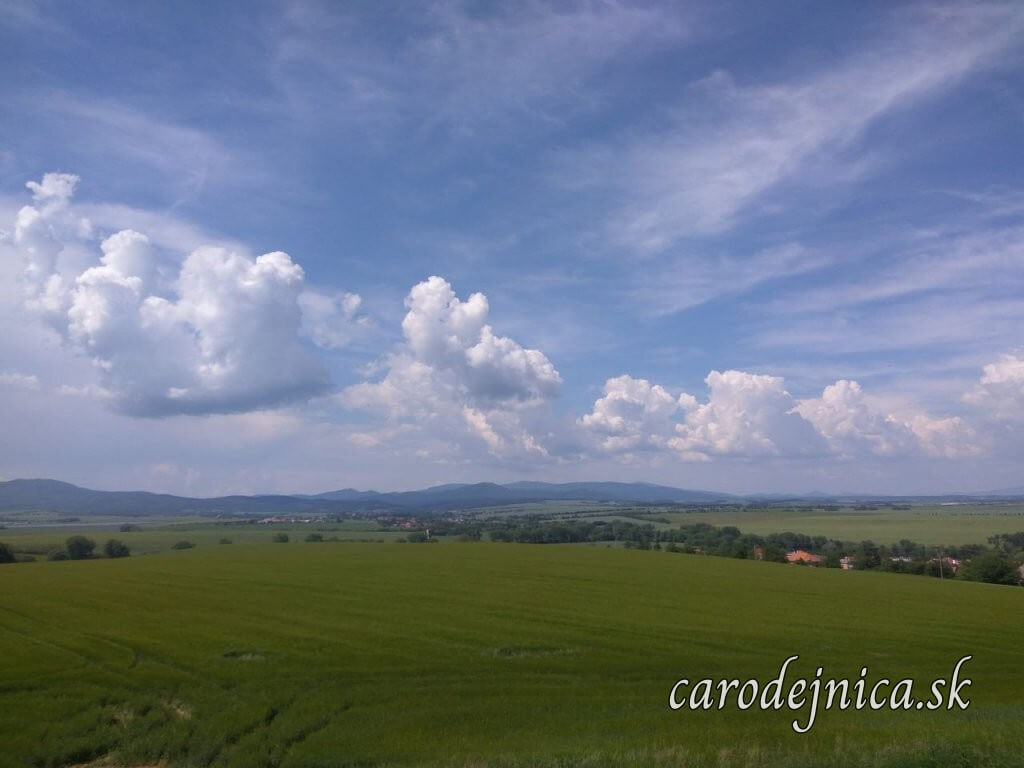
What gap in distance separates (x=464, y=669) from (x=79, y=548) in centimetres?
10040

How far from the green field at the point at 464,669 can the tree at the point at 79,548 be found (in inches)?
2103

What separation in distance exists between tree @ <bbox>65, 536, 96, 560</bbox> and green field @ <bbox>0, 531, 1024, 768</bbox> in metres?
53.4

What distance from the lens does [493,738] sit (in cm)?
→ 1852

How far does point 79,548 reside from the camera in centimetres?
10294

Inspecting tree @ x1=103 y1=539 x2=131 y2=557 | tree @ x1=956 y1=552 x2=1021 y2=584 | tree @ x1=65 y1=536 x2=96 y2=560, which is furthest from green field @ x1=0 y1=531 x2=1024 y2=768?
tree @ x1=103 y1=539 x2=131 y2=557

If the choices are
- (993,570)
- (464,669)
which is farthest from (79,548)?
(993,570)

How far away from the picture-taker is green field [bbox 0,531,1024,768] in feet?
57.2

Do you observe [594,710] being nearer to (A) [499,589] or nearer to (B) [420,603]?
(B) [420,603]

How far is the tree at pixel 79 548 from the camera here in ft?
333

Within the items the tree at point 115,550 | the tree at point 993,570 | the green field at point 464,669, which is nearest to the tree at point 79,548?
the tree at point 115,550

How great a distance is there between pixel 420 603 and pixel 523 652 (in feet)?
50.4

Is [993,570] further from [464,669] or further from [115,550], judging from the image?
[115,550]

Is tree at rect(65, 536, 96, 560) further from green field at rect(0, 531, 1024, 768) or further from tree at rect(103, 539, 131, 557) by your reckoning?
green field at rect(0, 531, 1024, 768)

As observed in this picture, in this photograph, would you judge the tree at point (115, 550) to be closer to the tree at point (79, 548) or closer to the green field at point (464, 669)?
the tree at point (79, 548)
